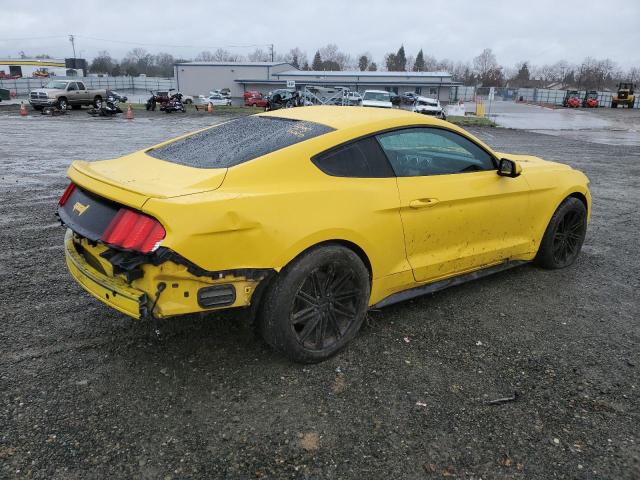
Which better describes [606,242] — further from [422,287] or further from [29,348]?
[29,348]

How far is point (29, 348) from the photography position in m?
3.41

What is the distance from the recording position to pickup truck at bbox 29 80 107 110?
29734 mm

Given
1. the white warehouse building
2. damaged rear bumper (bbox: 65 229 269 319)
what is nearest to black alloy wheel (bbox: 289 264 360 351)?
damaged rear bumper (bbox: 65 229 269 319)

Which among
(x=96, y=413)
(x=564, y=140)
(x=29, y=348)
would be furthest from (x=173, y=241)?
(x=564, y=140)

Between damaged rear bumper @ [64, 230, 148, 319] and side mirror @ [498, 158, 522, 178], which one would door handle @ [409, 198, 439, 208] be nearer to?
side mirror @ [498, 158, 522, 178]

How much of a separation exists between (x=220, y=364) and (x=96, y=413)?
0.77 m

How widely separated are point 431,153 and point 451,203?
1.41 ft

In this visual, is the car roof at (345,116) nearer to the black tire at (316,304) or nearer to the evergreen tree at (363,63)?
the black tire at (316,304)

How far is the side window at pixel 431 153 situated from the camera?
12.1 ft

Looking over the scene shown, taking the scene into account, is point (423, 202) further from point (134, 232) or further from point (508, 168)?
point (134, 232)

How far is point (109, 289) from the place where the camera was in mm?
2955

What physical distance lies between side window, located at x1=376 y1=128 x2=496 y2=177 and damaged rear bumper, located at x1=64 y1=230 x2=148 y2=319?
188 centimetres

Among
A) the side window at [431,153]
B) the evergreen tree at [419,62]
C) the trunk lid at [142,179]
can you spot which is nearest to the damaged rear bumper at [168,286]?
the trunk lid at [142,179]

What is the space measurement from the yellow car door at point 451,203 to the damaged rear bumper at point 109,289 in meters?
1.77
